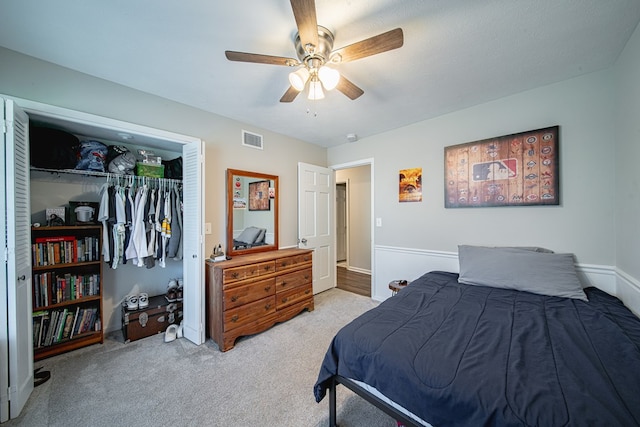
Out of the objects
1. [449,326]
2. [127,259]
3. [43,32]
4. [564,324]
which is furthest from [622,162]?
[127,259]

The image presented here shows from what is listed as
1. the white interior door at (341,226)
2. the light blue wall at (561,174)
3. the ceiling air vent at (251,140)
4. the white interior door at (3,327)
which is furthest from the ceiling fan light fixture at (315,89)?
the white interior door at (341,226)

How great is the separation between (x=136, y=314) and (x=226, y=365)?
1.16 meters

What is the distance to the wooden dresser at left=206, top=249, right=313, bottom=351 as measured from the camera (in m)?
2.22

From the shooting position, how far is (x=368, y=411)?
151 cm

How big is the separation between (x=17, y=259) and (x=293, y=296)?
89.3 inches

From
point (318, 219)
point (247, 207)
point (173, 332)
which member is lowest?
point (173, 332)

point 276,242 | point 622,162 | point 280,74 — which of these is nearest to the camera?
point 622,162

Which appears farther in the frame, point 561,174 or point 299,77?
point 561,174

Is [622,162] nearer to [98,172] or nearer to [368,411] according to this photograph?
[368,411]

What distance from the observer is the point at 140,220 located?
7.82 ft

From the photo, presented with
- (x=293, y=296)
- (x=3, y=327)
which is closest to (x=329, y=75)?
(x=293, y=296)

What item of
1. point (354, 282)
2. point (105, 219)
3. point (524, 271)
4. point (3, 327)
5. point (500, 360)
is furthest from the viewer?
point (354, 282)

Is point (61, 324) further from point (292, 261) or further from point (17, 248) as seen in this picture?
point (292, 261)

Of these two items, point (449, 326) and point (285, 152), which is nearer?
point (449, 326)
